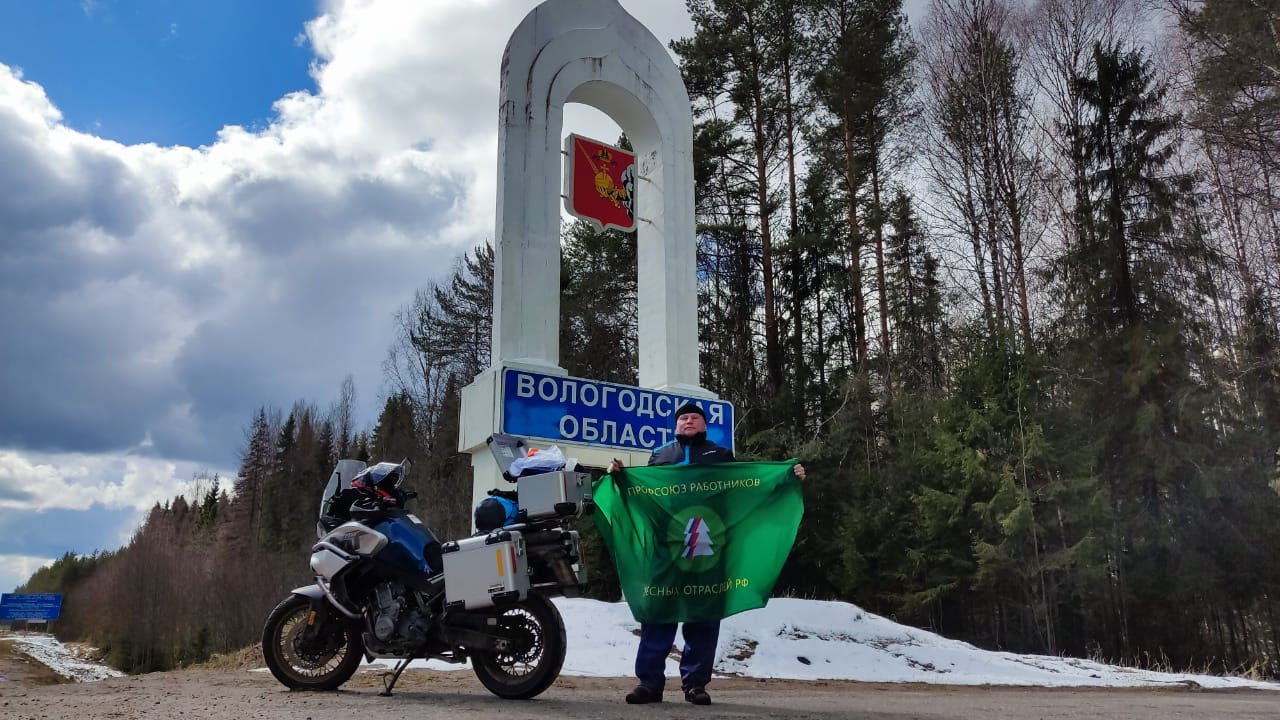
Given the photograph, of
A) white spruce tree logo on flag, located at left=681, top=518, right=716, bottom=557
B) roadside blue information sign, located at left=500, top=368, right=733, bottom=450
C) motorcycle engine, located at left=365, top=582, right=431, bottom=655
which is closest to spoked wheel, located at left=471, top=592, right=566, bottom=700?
motorcycle engine, located at left=365, top=582, right=431, bottom=655

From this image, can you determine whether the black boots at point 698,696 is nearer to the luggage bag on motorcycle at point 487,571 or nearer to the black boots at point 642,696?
the black boots at point 642,696

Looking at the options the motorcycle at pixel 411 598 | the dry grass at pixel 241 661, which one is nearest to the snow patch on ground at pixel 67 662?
the dry grass at pixel 241 661

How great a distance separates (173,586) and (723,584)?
148ft

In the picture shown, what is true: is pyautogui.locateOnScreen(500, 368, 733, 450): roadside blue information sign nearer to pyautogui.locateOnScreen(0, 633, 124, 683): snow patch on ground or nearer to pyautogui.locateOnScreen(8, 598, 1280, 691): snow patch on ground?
pyautogui.locateOnScreen(8, 598, 1280, 691): snow patch on ground

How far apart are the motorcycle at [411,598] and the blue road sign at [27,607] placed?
42.6m

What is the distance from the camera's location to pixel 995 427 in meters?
18.0

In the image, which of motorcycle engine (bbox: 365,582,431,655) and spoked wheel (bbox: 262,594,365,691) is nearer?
motorcycle engine (bbox: 365,582,431,655)

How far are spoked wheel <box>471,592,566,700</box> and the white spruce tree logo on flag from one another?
40.6 inches

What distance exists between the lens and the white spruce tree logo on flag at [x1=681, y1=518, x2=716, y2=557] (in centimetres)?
576

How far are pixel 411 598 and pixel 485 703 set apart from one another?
107 cm

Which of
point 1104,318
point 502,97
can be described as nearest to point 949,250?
Result: point 1104,318

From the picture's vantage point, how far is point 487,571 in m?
5.15

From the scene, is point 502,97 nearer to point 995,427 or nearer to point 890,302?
point 995,427

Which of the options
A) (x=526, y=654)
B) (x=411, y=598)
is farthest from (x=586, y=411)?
(x=526, y=654)
